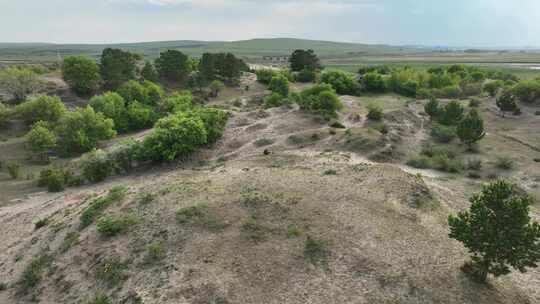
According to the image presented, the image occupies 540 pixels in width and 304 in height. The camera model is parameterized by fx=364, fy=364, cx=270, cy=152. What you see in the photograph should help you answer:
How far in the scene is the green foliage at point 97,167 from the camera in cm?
4522

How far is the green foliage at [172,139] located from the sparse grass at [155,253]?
971 inches

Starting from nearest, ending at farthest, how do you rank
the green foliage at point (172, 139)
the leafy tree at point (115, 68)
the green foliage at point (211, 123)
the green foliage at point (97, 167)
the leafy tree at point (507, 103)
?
1. the green foliage at point (97, 167)
2. the green foliage at point (172, 139)
3. the green foliage at point (211, 123)
4. the leafy tree at point (507, 103)
5. the leafy tree at point (115, 68)

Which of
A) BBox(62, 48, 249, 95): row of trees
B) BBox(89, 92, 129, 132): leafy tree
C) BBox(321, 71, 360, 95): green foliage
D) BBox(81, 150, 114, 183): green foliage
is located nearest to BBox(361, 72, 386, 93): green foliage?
BBox(321, 71, 360, 95): green foliage

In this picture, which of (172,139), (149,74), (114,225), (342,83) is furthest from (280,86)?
(114,225)

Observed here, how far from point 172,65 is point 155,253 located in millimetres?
82950

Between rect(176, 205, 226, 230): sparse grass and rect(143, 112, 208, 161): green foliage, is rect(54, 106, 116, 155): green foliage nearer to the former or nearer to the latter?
rect(143, 112, 208, 161): green foliage

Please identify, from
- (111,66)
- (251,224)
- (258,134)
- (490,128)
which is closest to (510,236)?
(251,224)

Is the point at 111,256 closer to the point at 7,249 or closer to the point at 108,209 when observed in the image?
the point at 108,209

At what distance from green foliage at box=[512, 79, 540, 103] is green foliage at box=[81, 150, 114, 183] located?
76165mm

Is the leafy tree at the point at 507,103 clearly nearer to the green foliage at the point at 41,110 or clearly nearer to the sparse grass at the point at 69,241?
the sparse grass at the point at 69,241

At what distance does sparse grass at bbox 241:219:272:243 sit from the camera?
23.1 metres

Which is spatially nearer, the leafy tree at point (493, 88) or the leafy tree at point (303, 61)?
the leafy tree at point (493, 88)

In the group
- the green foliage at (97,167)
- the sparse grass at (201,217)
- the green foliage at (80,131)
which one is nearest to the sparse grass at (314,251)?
the sparse grass at (201,217)

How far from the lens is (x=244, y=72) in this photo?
385 ft
